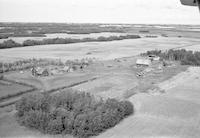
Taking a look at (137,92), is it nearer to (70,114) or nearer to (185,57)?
(70,114)

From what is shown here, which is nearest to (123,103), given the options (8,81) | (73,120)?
(73,120)

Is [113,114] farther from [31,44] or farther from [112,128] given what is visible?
[31,44]

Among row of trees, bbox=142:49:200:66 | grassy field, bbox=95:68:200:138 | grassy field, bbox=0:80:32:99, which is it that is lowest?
grassy field, bbox=95:68:200:138

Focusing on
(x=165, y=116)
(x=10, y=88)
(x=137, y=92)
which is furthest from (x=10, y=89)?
(x=165, y=116)

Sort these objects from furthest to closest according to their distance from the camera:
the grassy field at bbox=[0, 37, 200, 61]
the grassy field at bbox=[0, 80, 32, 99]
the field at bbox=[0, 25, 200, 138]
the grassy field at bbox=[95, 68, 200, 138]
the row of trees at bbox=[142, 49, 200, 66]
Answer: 1. the grassy field at bbox=[0, 37, 200, 61]
2. the row of trees at bbox=[142, 49, 200, 66]
3. the grassy field at bbox=[0, 80, 32, 99]
4. the field at bbox=[0, 25, 200, 138]
5. the grassy field at bbox=[95, 68, 200, 138]

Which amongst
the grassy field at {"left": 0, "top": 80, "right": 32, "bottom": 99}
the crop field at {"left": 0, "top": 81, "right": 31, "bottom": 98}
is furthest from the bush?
the crop field at {"left": 0, "top": 81, "right": 31, "bottom": 98}

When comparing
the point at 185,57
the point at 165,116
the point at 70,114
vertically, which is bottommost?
the point at 165,116

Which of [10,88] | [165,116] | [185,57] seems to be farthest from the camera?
[185,57]

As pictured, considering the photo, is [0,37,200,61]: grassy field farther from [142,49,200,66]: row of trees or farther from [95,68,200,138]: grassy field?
[95,68,200,138]: grassy field

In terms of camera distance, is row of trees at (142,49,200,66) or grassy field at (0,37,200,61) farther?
grassy field at (0,37,200,61)
